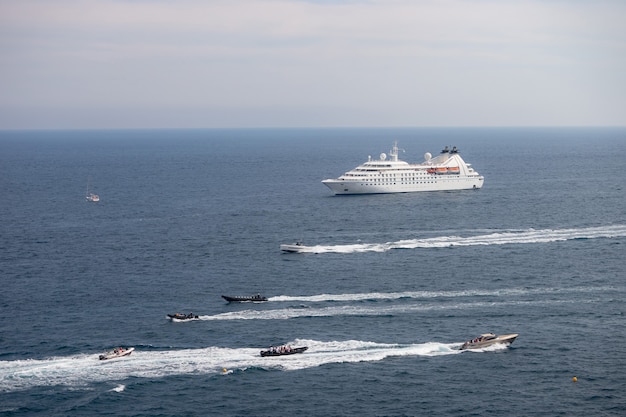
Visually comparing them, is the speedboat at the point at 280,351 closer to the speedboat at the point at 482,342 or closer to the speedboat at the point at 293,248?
the speedboat at the point at 482,342

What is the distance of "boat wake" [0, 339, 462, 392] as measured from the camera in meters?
80.2

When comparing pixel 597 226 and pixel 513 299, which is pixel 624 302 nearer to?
pixel 513 299

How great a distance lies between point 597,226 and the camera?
513 feet

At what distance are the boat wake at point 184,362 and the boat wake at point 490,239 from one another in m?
51.3

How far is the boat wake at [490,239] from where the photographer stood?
140 m

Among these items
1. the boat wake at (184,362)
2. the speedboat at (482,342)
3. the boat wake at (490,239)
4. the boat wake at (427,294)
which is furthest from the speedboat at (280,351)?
the boat wake at (490,239)

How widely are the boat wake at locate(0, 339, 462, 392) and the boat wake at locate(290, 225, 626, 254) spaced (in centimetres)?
5129

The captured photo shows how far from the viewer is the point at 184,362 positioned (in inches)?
3312

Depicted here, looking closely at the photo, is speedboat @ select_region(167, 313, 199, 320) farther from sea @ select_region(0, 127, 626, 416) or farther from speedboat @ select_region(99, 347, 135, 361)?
speedboat @ select_region(99, 347, 135, 361)

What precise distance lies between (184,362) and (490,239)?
77901 mm

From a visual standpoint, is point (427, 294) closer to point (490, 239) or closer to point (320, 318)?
point (320, 318)

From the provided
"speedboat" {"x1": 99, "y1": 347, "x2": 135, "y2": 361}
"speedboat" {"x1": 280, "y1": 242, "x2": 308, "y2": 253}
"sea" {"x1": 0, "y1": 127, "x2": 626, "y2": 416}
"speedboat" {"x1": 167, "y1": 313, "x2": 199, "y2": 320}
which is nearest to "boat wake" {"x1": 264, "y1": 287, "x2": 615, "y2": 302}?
"sea" {"x1": 0, "y1": 127, "x2": 626, "y2": 416}

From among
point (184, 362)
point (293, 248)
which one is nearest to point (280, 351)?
point (184, 362)

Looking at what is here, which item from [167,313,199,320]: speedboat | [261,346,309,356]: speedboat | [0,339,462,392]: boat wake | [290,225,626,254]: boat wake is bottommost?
[0,339,462,392]: boat wake
